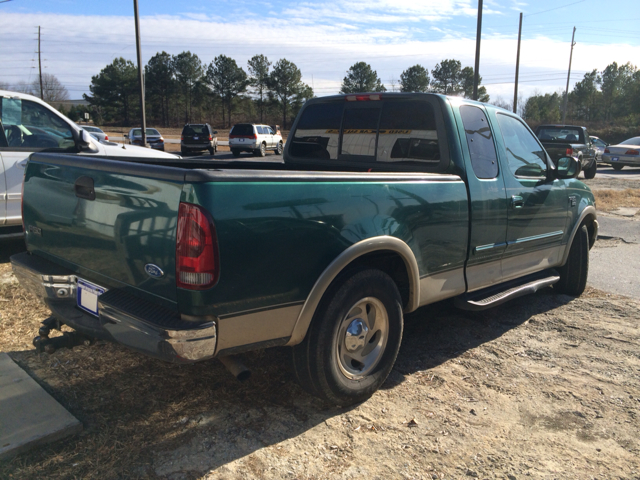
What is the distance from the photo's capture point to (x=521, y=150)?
15.6ft

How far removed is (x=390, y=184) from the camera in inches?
129

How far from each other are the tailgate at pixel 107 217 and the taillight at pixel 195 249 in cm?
5

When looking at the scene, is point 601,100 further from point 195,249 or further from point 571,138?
point 195,249

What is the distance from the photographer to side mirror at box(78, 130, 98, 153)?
688 cm

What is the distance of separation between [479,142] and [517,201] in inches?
23.6

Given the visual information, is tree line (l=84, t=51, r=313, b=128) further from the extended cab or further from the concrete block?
the concrete block

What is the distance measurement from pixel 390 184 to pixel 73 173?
185 centimetres

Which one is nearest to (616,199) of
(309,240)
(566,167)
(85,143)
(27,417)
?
(566,167)

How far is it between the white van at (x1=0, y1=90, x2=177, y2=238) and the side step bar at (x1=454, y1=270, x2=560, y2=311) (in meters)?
3.54

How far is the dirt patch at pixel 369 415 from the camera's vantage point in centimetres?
272

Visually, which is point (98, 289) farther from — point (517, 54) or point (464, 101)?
point (517, 54)

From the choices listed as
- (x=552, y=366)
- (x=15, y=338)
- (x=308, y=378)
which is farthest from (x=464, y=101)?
(x=15, y=338)

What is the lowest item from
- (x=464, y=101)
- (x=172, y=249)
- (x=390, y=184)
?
(x=172, y=249)

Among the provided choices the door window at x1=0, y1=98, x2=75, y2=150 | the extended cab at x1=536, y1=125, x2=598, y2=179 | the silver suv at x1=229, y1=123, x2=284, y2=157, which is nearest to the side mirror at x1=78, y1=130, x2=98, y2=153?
the door window at x1=0, y1=98, x2=75, y2=150
